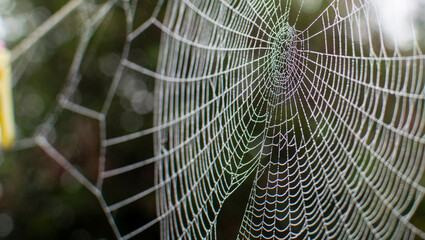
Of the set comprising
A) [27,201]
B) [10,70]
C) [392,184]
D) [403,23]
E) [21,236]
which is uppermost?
[403,23]

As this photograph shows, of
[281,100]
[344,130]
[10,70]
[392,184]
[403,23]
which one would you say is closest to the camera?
[10,70]

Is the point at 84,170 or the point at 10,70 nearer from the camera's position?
the point at 10,70

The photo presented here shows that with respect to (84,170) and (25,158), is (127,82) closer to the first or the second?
(84,170)

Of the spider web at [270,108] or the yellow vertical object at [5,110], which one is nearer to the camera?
Answer: the yellow vertical object at [5,110]

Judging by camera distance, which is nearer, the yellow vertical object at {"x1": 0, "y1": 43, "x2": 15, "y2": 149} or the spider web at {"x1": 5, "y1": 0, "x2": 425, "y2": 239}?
the yellow vertical object at {"x1": 0, "y1": 43, "x2": 15, "y2": 149}

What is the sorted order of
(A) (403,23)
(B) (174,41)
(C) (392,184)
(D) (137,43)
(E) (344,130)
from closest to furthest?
1. (B) (174,41)
2. (C) (392,184)
3. (A) (403,23)
4. (E) (344,130)
5. (D) (137,43)

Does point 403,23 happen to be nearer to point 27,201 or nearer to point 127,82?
point 127,82

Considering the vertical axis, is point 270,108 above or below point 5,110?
below

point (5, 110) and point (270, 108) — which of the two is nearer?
point (5, 110)

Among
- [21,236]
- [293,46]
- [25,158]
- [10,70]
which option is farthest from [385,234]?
[21,236]

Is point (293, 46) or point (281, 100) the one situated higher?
point (293, 46)
